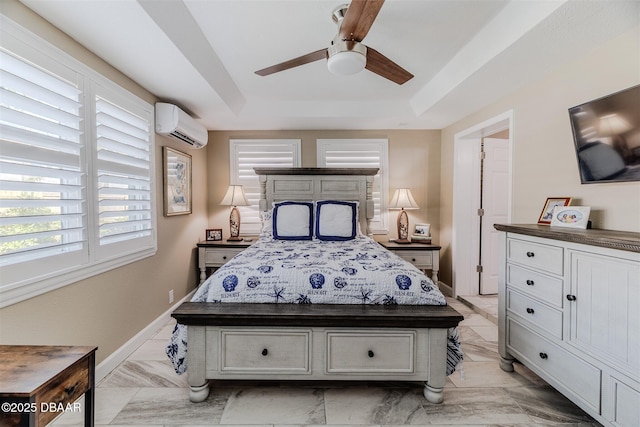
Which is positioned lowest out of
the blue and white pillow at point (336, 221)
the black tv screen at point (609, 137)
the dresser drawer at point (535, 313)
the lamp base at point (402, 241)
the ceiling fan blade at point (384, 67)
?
the dresser drawer at point (535, 313)

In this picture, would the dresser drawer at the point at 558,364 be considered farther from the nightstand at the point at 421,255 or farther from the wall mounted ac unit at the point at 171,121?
the wall mounted ac unit at the point at 171,121

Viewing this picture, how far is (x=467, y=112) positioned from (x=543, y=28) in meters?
1.58

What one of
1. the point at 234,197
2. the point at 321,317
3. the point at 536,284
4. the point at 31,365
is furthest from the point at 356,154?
the point at 31,365

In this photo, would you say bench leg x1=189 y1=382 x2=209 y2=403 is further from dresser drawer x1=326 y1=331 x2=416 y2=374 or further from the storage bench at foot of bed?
dresser drawer x1=326 y1=331 x2=416 y2=374

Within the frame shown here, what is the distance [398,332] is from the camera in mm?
1722

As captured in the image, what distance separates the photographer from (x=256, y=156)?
13.2 feet

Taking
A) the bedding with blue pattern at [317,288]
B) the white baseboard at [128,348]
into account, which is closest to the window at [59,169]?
the white baseboard at [128,348]

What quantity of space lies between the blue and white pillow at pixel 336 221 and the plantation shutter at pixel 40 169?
2.09 m

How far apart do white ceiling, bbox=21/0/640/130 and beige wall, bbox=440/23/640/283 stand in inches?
4.4

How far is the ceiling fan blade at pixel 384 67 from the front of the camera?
1803mm

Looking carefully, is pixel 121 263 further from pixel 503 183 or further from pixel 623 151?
pixel 503 183

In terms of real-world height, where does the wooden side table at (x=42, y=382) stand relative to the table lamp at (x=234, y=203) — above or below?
below

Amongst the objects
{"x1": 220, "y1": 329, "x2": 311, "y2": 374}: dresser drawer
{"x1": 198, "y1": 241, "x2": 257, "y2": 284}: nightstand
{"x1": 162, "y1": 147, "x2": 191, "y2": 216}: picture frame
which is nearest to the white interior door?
{"x1": 220, "y1": 329, "x2": 311, "y2": 374}: dresser drawer

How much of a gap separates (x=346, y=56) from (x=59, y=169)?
69.3 inches
